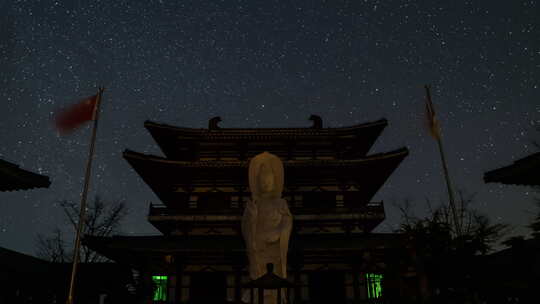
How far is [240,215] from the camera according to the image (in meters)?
17.6

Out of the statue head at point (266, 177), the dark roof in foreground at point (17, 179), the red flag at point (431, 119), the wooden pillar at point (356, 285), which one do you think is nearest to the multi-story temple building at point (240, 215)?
the wooden pillar at point (356, 285)

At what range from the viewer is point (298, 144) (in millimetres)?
20562

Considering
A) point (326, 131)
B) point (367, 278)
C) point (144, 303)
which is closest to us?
point (144, 303)

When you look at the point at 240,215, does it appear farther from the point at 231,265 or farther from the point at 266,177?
the point at 266,177

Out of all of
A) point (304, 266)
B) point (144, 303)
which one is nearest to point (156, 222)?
point (144, 303)

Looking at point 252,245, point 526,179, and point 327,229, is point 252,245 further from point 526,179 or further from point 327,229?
point 327,229

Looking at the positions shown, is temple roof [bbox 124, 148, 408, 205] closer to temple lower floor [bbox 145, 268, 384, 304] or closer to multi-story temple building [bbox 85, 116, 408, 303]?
multi-story temple building [bbox 85, 116, 408, 303]

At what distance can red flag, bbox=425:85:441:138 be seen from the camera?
43.0 feet

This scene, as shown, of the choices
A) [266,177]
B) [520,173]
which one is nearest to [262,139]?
[266,177]

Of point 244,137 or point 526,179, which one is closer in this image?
point 526,179

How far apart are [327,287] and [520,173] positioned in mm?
11699

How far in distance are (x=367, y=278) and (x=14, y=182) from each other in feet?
47.6

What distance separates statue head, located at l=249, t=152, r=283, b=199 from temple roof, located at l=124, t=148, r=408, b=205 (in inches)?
350

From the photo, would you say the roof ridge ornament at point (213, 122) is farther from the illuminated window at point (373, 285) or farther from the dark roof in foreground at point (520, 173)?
the dark roof in foreground at point (520, 173)
